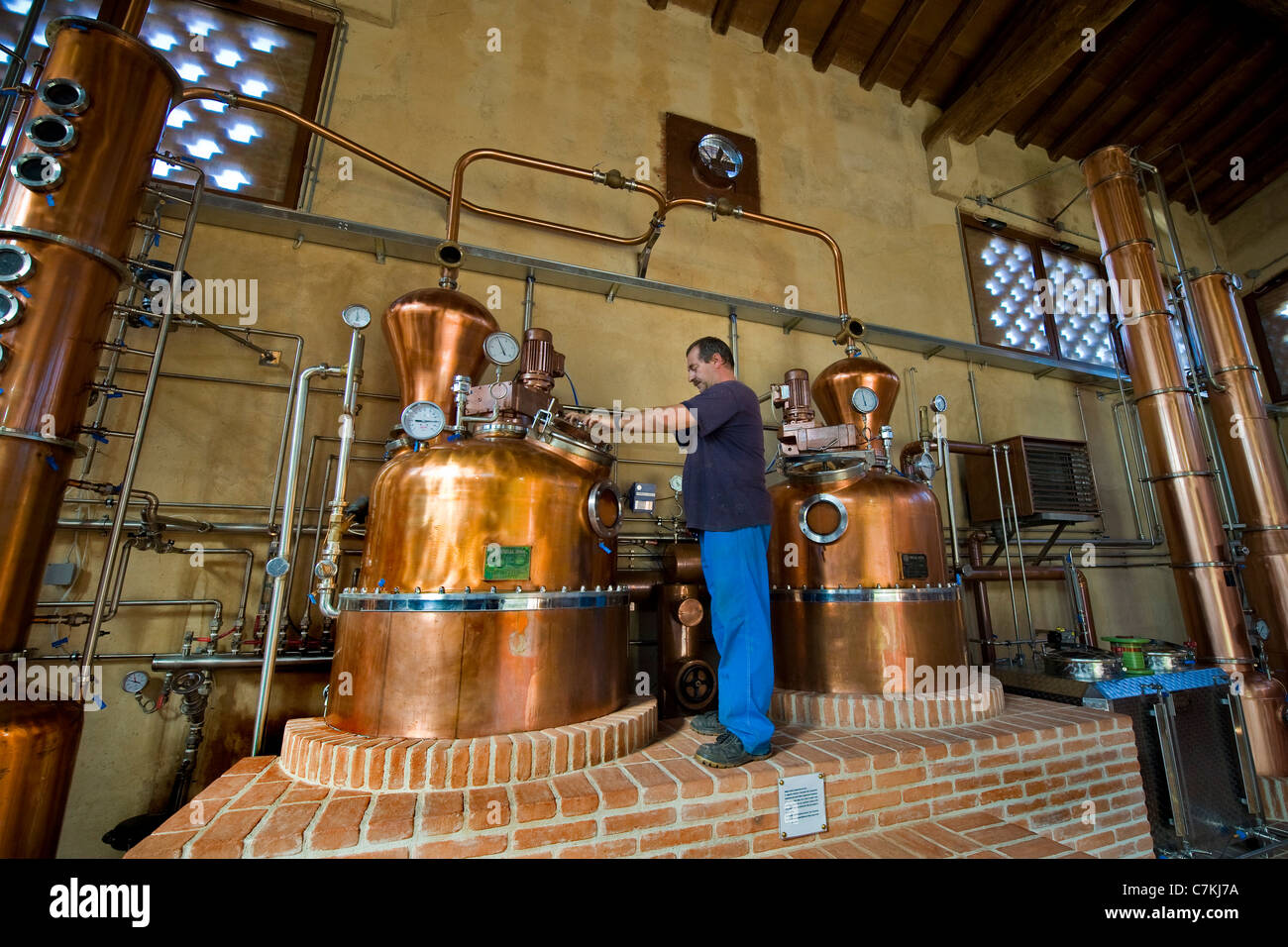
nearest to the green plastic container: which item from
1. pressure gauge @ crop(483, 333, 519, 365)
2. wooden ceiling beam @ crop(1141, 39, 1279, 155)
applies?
pressure gauge @ crop(483, 333, 519, 365)

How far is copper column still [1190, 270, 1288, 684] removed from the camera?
488 cm

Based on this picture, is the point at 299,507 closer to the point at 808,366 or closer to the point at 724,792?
the point at 724,792

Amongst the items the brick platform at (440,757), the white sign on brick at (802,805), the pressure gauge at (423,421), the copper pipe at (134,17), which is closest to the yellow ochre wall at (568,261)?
the copper pipe at (134,17)

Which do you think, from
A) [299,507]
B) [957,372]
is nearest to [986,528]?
[957,372]

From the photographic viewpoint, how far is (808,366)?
531cm

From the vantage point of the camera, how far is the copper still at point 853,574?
10.4ft

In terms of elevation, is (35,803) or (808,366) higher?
(808,366)

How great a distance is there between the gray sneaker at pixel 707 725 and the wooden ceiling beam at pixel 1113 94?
885cm

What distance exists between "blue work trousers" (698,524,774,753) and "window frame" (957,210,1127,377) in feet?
17.3

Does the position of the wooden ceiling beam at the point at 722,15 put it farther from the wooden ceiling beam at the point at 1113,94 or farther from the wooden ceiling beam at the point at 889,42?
the wooden ceiling beam at the point at 1113,94

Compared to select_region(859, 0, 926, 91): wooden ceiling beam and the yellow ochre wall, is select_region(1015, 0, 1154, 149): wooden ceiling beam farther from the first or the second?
select_region(859, 0, 926, 91): wooden ceiling beam

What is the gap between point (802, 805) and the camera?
2201 millimetres
